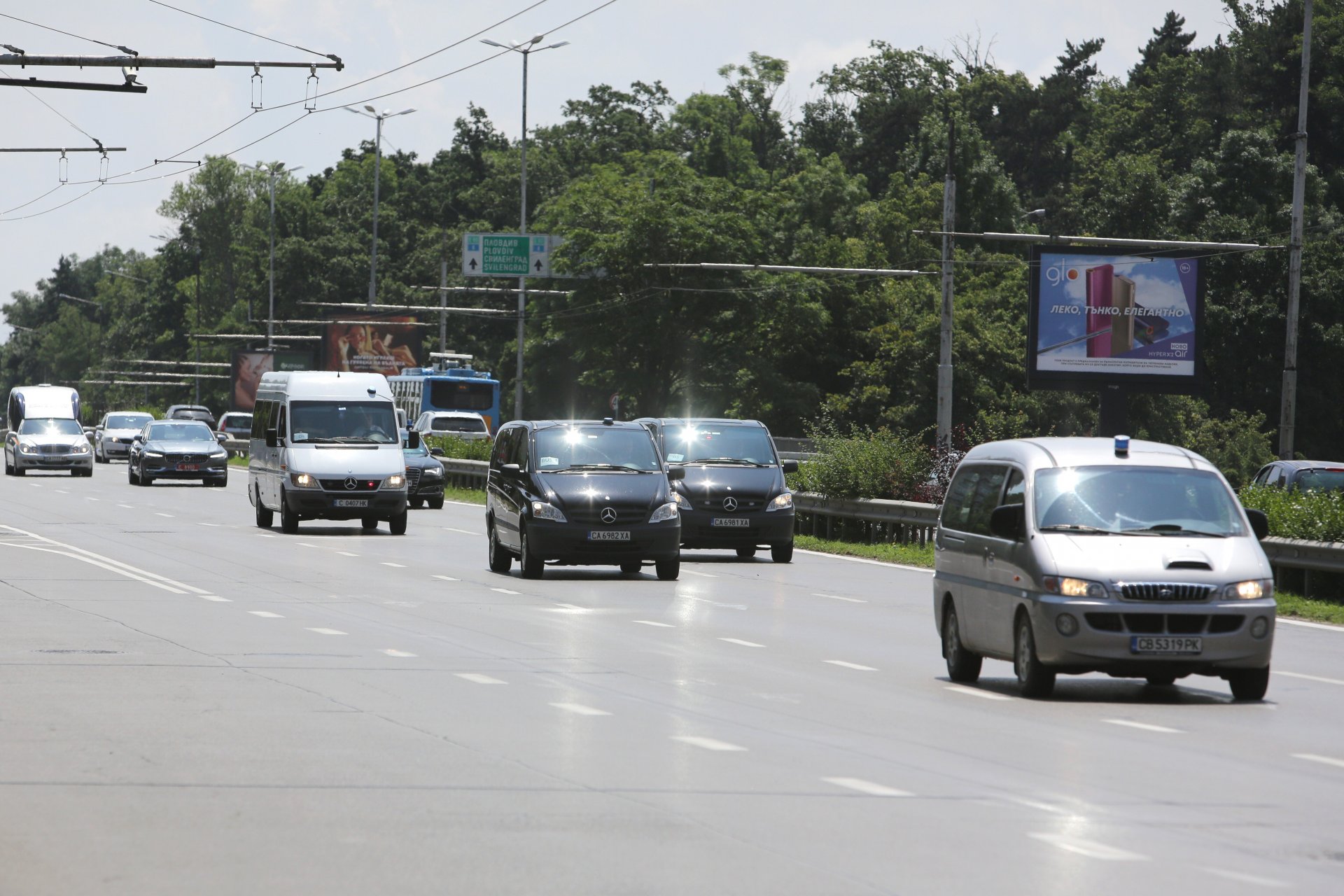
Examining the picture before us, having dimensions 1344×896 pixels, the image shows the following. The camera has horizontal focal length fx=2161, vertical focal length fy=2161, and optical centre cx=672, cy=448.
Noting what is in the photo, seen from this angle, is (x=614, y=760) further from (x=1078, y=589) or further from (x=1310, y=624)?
(x=1310, y=624)

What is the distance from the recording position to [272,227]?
11231 cm

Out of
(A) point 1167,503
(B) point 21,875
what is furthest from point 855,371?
(B) point 21,875

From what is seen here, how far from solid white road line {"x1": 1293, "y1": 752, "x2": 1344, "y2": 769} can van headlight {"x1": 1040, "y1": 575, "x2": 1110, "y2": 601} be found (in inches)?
87.0

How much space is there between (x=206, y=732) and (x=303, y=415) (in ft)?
76.4

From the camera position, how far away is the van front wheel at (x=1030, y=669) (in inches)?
515

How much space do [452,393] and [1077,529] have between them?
54520 mm

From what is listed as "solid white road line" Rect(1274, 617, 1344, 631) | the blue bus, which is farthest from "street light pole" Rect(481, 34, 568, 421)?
"solid white road line" Rect(1274, 617, 1344, 631)

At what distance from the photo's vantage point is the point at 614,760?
10000 millimetres

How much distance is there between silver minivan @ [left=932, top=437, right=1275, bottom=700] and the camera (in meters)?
12.8

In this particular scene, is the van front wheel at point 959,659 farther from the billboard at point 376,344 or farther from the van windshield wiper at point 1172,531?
the billboard at point 376,344

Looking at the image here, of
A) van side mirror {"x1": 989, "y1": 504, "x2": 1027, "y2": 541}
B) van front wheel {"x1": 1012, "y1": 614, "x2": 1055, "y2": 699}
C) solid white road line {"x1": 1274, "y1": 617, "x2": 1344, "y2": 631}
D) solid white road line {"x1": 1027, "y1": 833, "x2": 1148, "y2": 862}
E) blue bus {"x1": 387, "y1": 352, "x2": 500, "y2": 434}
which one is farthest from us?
blue bus {"x1": 387, "y1": 352, "x2": 500, "y2": 434}

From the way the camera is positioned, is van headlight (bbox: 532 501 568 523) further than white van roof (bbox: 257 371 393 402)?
No

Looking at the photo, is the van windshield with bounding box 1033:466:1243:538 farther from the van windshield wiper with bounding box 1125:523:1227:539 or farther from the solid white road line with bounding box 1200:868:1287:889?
the solid white road line with bounding box 1200:868:1287:889

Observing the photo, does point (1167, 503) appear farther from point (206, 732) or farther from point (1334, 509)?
point (1334, 509)
